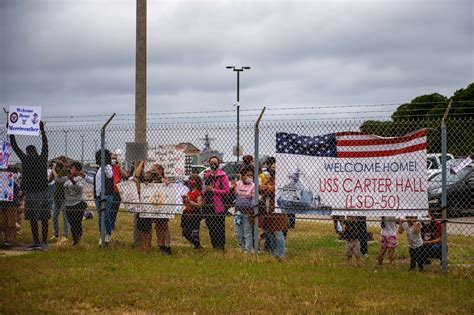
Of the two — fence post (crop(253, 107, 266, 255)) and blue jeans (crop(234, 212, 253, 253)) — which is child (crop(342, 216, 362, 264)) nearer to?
fence post (crop(253, 107, 266, 255))

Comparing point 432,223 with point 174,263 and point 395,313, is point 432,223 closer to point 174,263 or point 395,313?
point 395,313

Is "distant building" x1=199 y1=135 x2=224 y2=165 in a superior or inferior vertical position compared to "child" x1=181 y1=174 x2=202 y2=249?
superior

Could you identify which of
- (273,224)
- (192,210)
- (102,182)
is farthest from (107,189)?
(273,224)

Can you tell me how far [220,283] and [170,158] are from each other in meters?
3.47

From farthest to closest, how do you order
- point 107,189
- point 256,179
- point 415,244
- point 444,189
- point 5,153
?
point 5,153, point 107,189, point 256,179, point 415,244, point 444,189

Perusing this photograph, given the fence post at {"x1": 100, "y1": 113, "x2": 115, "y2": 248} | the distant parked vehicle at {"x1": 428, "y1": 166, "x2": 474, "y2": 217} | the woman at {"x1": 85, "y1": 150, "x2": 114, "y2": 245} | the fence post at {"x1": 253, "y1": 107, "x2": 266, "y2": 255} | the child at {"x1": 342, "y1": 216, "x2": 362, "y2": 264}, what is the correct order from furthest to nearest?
the distant parked vehicle at {"x1": 428, "y1": 166, "x2": 474, "y2": 217} < the woman at {"x1": 85, "y1": 150, "x2": 114, "y2": 245} < the fence post at {"x1": 100, "y1": 113, "x2": 115, "y2": 248} < the fence post at {"x1": 253, "y1": 107, "x2": 266, "y2": 255} < the child at {"x1": 342, "y1": 216, "x2": 362, "y2": 264}

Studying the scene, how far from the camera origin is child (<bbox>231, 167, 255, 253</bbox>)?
34.6ft

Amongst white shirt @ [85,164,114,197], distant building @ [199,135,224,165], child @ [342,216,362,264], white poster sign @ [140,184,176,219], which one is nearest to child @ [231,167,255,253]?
distant building @ [199,135,224,165]

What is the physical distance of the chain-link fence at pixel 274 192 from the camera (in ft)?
31.0

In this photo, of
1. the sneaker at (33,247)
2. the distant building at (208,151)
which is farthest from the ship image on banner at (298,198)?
the sneaker at (33,247)

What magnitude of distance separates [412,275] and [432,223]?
1130 millimetres

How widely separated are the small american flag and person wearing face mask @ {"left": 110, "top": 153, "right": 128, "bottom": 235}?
349cm

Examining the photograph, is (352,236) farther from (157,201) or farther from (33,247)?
(33,247)

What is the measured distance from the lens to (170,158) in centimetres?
1101
